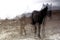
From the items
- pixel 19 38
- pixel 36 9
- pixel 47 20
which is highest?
pixel 36 9

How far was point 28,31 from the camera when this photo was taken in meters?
1.81

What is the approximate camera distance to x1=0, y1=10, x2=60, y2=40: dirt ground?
5.63 ft

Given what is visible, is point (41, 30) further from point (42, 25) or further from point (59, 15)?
point (59, 15)

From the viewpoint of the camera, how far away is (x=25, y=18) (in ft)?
6.48

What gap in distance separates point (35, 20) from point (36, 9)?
182 millimetres

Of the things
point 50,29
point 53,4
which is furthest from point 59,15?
point 50,29

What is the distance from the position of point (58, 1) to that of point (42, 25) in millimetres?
399

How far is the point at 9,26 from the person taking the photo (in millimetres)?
1876

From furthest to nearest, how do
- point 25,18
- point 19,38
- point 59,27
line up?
point 25,18, point 59,27, point 19,38

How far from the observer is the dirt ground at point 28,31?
1.72 metres

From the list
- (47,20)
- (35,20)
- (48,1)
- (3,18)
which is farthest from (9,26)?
(48,1)

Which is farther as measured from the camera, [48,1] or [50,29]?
[48,1]

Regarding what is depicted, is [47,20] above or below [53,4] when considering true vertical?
below

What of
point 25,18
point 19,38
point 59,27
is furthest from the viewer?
point 25,18
